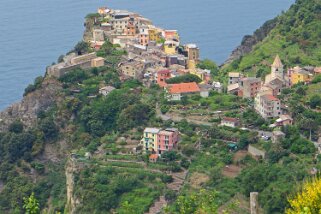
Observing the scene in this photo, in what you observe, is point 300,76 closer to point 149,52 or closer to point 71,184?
point 149,52

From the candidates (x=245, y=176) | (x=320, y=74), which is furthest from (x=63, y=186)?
(x=320, y=74)

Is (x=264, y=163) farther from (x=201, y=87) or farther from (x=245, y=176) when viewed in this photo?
(x=201, y=87)

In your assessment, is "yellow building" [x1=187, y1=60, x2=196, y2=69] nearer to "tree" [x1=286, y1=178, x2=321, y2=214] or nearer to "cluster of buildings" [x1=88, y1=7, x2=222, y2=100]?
"cluster of buildings" [x1=88, y1=7, x2=222, y2=100]

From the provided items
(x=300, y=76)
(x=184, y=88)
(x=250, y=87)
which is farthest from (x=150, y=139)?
(x=300, y=76)

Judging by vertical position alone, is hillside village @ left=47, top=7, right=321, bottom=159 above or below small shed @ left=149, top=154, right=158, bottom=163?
above

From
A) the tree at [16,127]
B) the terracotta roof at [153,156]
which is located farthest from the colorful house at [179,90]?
the tree at [16,127]

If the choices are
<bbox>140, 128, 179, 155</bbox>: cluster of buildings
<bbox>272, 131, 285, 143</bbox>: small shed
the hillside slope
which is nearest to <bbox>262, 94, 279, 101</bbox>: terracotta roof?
<bbox>272, 131, 285, 143</bbox>: small shed
